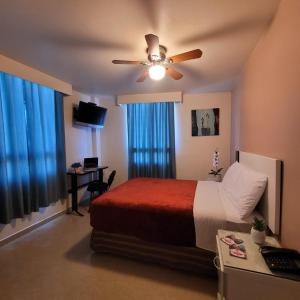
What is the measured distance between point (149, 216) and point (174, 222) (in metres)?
0.28

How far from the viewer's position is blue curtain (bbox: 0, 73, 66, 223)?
2.46 meters

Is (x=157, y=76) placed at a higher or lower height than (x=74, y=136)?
higher

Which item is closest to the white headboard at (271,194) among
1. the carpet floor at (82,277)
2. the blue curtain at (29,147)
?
the carpet floor at (82,277)

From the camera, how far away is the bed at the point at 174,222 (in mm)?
1782

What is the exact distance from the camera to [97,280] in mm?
1887

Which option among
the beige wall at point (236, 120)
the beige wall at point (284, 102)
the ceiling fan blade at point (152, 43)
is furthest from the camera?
the beige wall at point (236, 120)

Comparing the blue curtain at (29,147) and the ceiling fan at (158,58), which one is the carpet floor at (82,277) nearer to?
the blue curtain at (29,147)

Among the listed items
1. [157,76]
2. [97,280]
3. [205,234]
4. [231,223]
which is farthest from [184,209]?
[157,76]

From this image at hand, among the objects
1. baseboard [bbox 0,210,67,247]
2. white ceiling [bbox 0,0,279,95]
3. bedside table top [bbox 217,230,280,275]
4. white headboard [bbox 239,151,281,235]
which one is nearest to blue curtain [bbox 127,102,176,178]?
white ceiling [bbox 0,0,279,95]

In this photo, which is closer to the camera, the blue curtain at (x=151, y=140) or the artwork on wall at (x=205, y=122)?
the artwork on wall at (x=205, y=122)

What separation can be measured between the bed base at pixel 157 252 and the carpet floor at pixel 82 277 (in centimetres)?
8

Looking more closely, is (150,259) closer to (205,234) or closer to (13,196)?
(205,234)

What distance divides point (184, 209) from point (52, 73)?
9.36ft

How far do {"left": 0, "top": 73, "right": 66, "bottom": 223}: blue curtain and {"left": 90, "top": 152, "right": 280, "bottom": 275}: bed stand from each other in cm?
119
